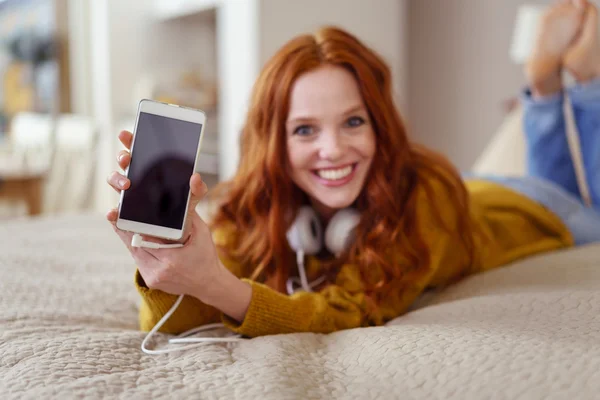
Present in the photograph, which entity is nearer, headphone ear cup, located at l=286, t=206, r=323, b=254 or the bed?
the bed

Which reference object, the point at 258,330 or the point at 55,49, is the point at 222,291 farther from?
the point at 55,49

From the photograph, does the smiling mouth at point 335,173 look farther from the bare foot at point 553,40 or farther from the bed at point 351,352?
the bare foot at point 553,40

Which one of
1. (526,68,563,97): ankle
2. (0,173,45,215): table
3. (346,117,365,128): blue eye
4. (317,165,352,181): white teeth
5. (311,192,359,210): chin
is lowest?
(0,173,45,215): table

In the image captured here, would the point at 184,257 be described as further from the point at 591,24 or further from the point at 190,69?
the point at 190,69

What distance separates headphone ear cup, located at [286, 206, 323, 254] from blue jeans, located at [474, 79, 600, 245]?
66 centimetres

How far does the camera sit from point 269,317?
2.77 feet

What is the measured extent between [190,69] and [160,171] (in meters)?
3.71

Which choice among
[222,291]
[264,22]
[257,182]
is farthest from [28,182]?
[222,291]

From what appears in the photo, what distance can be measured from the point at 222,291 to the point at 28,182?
102 inches

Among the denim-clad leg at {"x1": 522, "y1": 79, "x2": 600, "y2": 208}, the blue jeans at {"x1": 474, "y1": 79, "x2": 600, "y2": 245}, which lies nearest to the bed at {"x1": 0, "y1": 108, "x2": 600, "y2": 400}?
the blue jeans at {"x1": 474, "y1": 79, "x2": 600, "y2": 245}

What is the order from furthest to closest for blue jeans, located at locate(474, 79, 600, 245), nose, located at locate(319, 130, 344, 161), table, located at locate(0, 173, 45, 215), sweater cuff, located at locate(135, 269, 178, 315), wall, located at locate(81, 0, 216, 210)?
wall, located at locate(81, 0, 216, 210), table, located at locate(0, 173, 45, 215), blue jeans, located at locate(474, 79, 600, 245), nose, located at locate(319, 130, 344, 161), sweater cuff, located at locate(135, 269, 178, 315)

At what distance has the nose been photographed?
982 millimetres

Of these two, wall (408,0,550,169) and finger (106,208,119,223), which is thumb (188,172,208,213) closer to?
finger (106,208,119,223)

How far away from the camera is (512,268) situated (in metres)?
1.14
